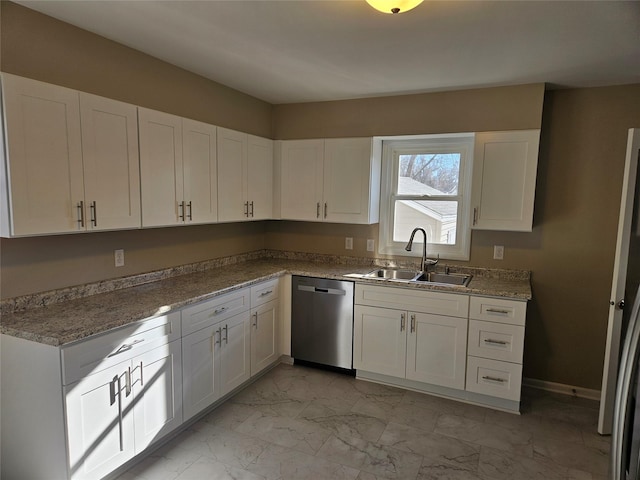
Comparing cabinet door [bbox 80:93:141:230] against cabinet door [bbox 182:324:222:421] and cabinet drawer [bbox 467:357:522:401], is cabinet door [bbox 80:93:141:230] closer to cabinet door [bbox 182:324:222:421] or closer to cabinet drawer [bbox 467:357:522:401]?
cabinet door [bbox 182:324:222:421]

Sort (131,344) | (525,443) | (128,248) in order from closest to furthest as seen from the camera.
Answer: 1. (131,344)
2. (525,443)
3. (128,248)

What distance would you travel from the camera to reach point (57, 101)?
200cm

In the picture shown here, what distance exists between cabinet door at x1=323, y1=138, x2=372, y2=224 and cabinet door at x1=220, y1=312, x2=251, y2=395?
1.28 meters

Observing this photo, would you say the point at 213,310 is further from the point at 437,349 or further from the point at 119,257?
the point at 437,349

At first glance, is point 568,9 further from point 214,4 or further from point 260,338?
point 260,338

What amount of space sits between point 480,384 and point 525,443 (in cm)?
49

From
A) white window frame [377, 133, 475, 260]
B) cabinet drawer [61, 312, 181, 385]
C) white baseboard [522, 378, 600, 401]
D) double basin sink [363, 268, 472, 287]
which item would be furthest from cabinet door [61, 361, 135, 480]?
white baseboard [522, 378, 600, 401]

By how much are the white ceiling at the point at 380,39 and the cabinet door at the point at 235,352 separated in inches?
73.3

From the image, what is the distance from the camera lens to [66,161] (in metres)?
2.06

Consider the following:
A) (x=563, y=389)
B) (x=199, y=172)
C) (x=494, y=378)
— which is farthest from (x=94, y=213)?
(x=563, y=389)

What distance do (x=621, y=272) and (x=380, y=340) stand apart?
5.67 ft

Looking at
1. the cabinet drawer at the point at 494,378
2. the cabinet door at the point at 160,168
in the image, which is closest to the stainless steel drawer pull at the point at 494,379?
the cabinet drawer at the point at 494,378

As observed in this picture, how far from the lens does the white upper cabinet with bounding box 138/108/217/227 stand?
253cm

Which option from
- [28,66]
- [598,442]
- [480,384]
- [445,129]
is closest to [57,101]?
[28,66]
